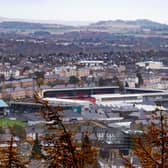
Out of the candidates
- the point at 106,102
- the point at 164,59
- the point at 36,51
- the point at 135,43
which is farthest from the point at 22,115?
the point at 135,43

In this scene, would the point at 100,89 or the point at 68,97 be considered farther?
the point at 100,89

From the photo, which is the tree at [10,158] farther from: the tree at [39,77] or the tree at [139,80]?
the tree at [139,80]

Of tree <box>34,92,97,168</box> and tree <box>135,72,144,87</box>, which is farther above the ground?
tree <box>34,92,97,168</box>

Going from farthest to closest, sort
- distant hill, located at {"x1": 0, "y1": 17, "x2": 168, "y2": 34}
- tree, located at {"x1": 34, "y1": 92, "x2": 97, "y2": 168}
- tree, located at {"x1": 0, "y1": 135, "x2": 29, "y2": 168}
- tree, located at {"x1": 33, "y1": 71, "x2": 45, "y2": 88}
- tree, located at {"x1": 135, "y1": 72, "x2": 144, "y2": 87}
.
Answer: distant hill, located at {"x1": 0, "y1": 17, "x2": 168, "y2": 34}, tree, located at {"x1": 135, "y1": 72, "x2": 144, "y2": 87}, tree, located at {"x1": 33, "y1": 71, "x2": 45, "y2": 88}, tree, located at {"x1": 0, "y1": 135, "x2": 29, "y2": 168}, tree, located at {"x1": 34, "y1": 92, "x2": 97, "y2": 168}

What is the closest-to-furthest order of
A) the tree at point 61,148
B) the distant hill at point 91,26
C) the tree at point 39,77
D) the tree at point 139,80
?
the tree at point 61,148, the tree at point 39,77, the tree at point 139,80, the distant hill at point 91,26

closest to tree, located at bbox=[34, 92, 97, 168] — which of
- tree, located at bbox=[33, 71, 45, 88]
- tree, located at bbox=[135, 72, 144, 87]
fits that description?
tree, located at bbox=[33, 71, 45, 88]

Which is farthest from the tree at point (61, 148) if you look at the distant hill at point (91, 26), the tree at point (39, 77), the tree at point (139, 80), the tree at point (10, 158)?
the distant hill at point (91, 26)

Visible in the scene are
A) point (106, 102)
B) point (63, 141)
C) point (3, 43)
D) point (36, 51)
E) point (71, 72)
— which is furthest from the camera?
point (3, 43)

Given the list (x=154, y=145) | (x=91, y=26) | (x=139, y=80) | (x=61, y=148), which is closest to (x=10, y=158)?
(x=61, y=148)

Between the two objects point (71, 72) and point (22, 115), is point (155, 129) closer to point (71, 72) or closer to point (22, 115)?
point (22, 115)

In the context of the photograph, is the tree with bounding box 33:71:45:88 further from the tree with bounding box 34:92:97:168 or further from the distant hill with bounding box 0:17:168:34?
the distant hill with bounding box 0:17:168:34

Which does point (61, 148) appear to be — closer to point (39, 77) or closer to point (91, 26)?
point (39, 77)
